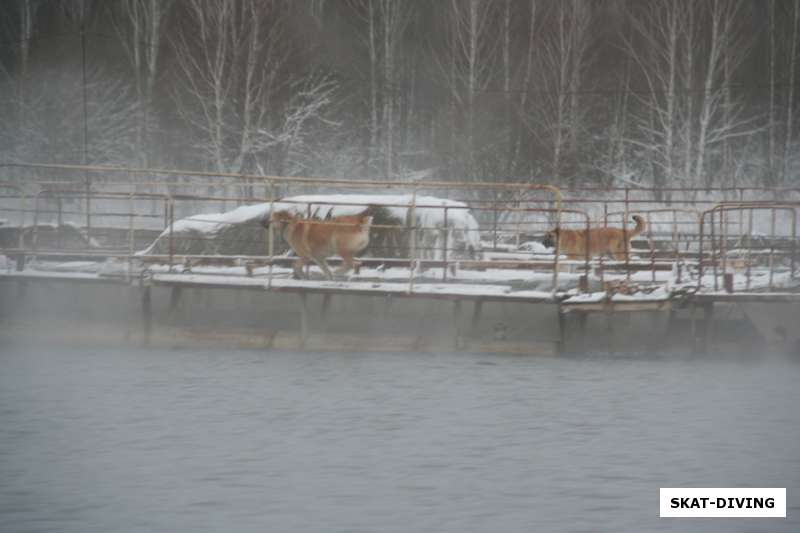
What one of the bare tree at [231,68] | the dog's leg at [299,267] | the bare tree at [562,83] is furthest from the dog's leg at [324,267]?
the bare tree at [231,68]

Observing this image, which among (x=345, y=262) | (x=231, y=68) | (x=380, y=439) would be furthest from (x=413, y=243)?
(x=231, y=68)

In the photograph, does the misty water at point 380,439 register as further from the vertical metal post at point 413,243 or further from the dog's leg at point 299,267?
the dog's leg at point 299,267

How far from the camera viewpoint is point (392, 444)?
10.7 metres

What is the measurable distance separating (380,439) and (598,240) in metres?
7.81

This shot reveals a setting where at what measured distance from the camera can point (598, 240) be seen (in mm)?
17953

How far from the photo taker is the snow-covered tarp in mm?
17047

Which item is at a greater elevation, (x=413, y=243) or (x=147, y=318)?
(x=413, y=243)

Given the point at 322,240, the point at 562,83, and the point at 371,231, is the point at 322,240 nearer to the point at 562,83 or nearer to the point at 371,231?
the point at 371,231

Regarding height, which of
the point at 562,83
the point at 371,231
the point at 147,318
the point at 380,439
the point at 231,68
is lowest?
the point at 380,439

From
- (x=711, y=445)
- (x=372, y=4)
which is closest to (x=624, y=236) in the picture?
(x=711, y=445)

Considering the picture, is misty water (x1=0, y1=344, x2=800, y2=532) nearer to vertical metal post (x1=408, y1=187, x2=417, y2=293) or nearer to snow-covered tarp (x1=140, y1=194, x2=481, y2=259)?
vertical metal post (x1=408, y1=187, x2=417, y2=293)

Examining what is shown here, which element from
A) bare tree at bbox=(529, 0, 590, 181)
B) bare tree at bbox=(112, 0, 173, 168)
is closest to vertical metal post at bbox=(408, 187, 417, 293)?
bare tree at bbox=(529, 0, 590, 181)

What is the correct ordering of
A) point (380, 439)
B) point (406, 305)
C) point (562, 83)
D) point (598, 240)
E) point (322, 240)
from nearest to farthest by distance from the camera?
point (380, 439)
point (406, 305)
point (322, 240)
point (598, 240)
point (562, 83)

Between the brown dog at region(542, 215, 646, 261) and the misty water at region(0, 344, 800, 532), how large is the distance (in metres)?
2.30
